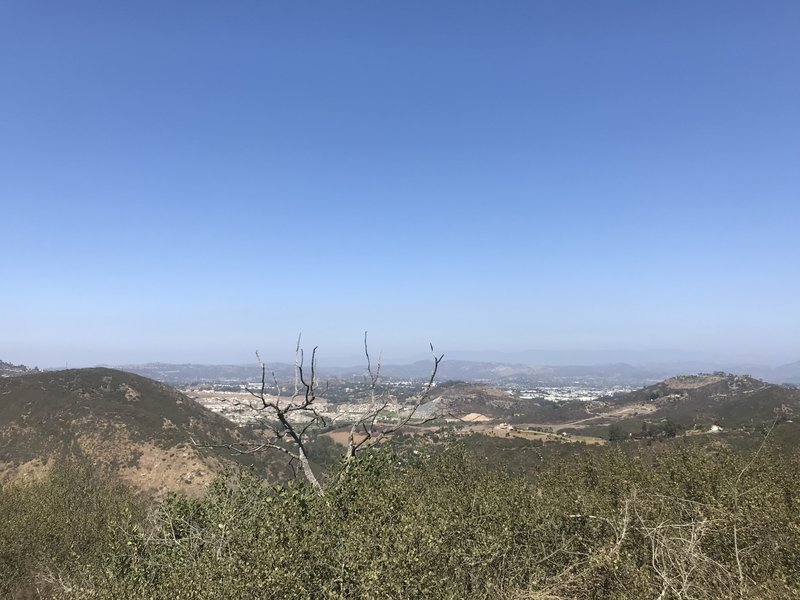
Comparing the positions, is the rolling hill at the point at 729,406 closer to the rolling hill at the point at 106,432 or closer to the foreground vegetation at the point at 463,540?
the foreground vegetation at the point at 463,540

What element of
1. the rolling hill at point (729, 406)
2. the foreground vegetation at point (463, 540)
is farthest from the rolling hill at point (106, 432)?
the rolling hill at point (729, 406)

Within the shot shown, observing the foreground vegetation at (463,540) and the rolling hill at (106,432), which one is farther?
the rolling hill at (106,432)

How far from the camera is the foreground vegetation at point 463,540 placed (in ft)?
42.0

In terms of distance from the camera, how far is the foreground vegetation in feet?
42.0

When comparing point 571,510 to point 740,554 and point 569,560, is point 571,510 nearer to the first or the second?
point 569,560

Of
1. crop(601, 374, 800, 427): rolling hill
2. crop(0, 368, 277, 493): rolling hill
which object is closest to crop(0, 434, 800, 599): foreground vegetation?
crop(0, 368, 277, 493): rolling hill

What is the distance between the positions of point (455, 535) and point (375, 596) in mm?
5180

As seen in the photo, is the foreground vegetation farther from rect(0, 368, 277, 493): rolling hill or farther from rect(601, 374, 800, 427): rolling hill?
rect(601, 374, 800, 427): rolling hill

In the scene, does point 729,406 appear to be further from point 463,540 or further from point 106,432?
point 106,432

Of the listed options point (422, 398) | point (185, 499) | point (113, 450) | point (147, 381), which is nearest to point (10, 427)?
point (113, 450)

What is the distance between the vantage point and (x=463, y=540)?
15.9 m

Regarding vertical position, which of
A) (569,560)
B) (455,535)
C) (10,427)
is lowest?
(10,427)

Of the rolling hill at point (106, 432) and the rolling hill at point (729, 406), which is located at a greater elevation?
the rolling hill at point (106, 432)

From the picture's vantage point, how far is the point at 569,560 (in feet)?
55.0
